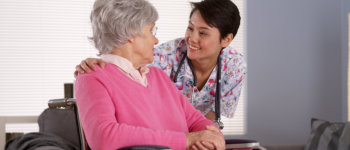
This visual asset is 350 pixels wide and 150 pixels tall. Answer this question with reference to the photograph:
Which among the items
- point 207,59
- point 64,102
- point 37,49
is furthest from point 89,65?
point 37,49

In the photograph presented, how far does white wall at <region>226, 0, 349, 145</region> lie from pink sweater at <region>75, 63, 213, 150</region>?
8.75 feet

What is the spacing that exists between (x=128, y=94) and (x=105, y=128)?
21cm

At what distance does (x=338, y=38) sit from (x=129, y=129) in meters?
3.49

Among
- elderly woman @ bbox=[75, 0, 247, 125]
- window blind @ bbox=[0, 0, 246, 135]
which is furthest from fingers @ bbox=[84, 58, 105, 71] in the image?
window blind @ bbox=[0, 0, 246, 135]

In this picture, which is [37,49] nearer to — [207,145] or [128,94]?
[128,94]

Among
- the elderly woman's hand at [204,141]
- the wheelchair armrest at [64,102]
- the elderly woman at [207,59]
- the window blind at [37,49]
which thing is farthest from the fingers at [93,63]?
the window blind at [37,49]

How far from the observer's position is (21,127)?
13.1 ft

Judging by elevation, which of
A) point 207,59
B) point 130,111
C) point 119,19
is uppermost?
point 119,19

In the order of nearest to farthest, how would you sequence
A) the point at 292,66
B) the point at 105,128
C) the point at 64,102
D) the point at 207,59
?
the point at 105,128 → the point at 64,102 → the point at 207,59 → the point at 292,66

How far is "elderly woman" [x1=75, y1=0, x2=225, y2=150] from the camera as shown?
1201 mm

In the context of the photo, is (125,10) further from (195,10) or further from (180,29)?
(180,29)

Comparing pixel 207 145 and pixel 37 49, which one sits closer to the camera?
pixel 207 145

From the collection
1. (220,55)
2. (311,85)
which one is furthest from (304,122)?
(220,55)

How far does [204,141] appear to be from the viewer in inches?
49.8
